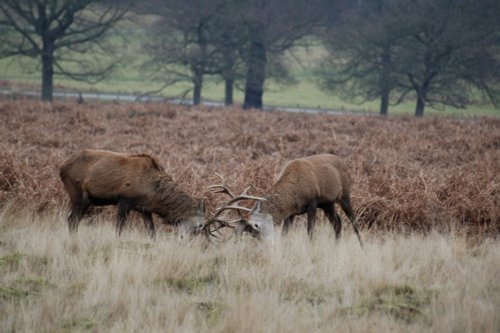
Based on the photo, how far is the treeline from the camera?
36875mm

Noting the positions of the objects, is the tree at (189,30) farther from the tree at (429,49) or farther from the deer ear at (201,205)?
the deer ear at (201,205)

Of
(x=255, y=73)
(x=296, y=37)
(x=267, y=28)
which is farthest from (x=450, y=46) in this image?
(x=255, y=73)

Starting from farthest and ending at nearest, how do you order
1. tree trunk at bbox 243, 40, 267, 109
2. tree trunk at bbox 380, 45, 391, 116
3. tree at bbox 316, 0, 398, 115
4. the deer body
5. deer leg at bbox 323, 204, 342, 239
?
tree trunk at bbox 243, 40, 267, 109
tree at bbox 316, 0, 398, 115
tree trunk at bbox 380, 45, 391, 116
deer leg at bbox 323, 204, 342, 239
the deer body

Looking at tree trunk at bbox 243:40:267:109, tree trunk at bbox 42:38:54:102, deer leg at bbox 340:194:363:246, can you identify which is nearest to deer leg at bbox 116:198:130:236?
deer leg at bbox 340:194:363:246

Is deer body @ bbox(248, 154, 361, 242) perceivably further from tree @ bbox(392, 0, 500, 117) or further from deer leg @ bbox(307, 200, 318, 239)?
tree @ bbox(392, 0, 500, 117)

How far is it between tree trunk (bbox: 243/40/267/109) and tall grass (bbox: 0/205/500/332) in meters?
30.8

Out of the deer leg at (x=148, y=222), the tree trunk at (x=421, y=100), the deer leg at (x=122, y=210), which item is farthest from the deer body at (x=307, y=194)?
the tree trunk at (x=421, y=100)

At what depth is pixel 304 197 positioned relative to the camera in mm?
10719

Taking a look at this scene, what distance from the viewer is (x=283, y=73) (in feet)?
136

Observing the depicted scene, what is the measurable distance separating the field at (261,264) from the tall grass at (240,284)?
20 mm

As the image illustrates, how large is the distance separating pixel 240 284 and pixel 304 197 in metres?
3.04

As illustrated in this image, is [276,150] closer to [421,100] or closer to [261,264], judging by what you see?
[261,264]

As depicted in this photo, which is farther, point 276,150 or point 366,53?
point 366,53

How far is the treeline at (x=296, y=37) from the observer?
3688cm
